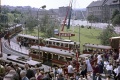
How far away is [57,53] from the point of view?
28297 mm

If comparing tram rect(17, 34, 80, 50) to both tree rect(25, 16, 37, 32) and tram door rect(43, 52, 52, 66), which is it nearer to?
tram door rect(43, 52, 52, 66)

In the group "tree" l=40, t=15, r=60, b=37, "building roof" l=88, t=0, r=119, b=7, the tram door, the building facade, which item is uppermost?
"building roof" l=88, t=0, r=119, b=7

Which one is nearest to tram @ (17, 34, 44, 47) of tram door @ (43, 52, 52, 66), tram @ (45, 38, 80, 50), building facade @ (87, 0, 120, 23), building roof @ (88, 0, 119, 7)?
tram @ (45, 38, 80, 50)

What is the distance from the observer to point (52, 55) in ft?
96.0

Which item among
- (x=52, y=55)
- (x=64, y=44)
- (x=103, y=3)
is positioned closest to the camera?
(x=52, y=55)

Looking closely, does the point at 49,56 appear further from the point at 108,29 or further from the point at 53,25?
the point at 53,25

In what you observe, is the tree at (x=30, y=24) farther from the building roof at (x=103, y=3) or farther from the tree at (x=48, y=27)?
the building roof at (x=103, y=3)

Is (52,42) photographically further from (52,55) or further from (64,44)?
(52,55)

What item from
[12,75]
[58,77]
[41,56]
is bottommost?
[41,56]

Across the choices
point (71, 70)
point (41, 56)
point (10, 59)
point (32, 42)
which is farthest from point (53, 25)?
point (71, 70)

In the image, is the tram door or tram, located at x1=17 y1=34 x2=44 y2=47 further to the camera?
tram, located at x1=17 y1=34 x2=44 y2=47

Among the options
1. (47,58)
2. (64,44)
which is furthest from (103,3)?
(47,58)

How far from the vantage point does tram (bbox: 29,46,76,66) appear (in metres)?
27.2

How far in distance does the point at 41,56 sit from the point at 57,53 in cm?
337
